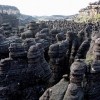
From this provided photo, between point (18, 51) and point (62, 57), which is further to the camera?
point (62, 57)

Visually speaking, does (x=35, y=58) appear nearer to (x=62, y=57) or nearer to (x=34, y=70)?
(x=34, y=70)

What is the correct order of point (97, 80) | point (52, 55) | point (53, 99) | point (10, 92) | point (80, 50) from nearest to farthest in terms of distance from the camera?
point (53, 99)
point (97, 80)
point (10, 92)
point (52, 55)
point (80, 50)

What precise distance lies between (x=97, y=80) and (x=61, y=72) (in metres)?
6.45

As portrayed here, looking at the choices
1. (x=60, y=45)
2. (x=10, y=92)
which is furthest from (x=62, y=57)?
(x=10, y=92)

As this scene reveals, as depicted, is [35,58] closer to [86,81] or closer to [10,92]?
[10,92]

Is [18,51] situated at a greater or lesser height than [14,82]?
greater

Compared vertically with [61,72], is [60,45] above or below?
above

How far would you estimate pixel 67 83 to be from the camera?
15.2m

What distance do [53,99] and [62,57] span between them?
8369mm

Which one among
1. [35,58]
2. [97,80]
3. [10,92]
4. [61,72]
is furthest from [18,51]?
[97,80]

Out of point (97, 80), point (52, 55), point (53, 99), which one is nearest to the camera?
point (53, 99)

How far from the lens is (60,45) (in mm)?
21969

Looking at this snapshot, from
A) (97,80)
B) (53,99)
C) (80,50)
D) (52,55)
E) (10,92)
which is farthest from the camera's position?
(80,50)

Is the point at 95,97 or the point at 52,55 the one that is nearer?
the point at 95,97
